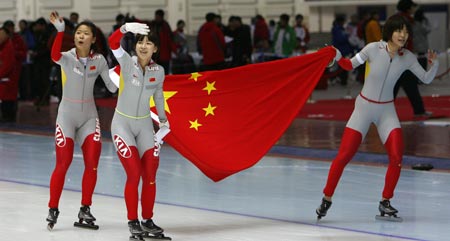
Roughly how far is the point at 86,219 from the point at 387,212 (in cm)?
276

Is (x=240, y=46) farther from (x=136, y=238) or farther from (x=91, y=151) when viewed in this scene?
(x=136, y=238)

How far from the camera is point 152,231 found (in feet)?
32.8

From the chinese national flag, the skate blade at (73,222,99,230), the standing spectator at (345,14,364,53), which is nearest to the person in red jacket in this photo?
the chinese national flag

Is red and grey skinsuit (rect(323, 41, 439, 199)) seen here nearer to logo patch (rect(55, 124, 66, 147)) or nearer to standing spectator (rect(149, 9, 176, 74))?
logo patch (rect(55, 124, 66, 147))

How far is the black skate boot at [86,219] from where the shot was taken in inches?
417

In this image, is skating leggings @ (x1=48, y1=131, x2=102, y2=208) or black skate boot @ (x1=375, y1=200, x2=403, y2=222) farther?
black skate boot @ (x1=375, y1=200, x2=403, y2=222)

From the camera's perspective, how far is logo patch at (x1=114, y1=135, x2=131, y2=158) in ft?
32.9

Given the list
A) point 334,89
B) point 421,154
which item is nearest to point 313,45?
point 334,89

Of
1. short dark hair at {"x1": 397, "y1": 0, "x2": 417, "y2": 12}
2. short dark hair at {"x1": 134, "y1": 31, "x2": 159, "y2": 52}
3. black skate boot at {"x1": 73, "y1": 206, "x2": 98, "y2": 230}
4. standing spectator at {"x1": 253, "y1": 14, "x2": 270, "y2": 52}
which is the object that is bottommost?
standing spectator at {"x1": 253, "y1": 14, "x2": 270, "y2": 52}

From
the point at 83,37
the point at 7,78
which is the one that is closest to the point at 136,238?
the point at 83,37

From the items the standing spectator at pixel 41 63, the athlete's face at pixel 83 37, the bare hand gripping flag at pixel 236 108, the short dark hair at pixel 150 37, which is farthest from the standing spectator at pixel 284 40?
the short dark hair at pixel 150 37

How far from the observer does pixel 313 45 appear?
35.0 meters

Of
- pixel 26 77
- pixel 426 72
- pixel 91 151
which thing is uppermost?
pixel 426 72

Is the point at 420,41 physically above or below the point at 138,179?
below
